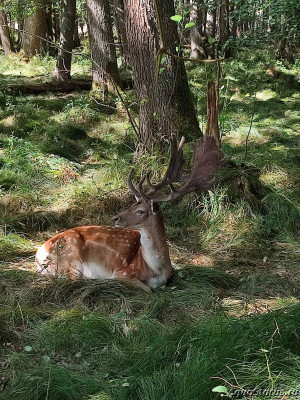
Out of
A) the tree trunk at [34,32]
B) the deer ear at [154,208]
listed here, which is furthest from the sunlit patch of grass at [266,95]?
the deer ear at [154,208]

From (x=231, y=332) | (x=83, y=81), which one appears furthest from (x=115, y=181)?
(x=83, y=81)

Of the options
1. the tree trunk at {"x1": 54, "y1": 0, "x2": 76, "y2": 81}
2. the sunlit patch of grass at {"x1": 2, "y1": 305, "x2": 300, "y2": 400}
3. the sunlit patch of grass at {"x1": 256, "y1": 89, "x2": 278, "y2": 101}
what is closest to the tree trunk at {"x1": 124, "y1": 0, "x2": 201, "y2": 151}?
the sunlit patch of grass at {"x1": 2, "y1": 305, "x2": 300, "y2": 400}

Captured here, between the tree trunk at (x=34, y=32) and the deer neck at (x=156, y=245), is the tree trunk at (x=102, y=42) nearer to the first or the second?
the tree trunk at (x=34, y=32)

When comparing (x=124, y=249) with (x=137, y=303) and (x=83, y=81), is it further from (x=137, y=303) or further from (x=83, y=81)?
(x=83, y=81)

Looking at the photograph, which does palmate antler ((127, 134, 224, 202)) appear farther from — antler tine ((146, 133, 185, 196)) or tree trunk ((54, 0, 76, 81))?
tree trunk ((54, 0, 76, 81))

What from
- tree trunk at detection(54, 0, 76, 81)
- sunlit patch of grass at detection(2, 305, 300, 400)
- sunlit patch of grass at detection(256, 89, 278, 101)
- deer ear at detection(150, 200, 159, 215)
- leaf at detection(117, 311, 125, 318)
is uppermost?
tree trunk at detection(54, 0, 76, 81)

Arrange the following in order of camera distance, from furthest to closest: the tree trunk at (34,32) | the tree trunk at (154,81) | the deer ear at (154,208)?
1. the tree trunk at (34,32)
2. the tree trunk at (154,81)
3. the deer ear at (154,208)

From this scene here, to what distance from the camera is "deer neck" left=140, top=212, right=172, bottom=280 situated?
16.6 feet

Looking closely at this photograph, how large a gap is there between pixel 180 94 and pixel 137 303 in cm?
352

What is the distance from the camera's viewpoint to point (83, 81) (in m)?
12.7

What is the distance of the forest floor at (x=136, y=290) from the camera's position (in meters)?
3.07

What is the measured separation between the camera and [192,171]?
5.12 m

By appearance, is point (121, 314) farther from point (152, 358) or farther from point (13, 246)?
point (13, 246)

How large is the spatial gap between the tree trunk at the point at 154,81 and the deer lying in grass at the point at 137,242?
72.0 inches
